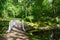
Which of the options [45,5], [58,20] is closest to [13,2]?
[45,5]

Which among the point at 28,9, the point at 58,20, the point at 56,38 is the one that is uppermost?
the point at 28,9

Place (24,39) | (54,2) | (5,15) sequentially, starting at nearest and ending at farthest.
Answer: (24,39), (54,2), (5,15)

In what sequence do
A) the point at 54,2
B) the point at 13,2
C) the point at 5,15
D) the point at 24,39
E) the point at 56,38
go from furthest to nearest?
the point at 13,2 < the point at 5,15 < the point at 54,2 < the point at 56,38 < the point at 24,39

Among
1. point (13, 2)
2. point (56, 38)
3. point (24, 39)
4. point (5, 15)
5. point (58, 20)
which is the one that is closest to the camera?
point (24, 39)

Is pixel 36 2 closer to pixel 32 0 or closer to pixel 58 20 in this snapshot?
pixel 32 0

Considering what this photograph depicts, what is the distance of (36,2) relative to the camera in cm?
2602

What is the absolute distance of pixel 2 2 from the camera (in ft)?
85.9

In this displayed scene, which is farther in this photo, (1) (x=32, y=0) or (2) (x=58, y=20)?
(1) (x=32, y=0)

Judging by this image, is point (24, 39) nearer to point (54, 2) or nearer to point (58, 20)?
point (58, 20)

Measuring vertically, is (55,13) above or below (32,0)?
below

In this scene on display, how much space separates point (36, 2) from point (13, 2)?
4175mm

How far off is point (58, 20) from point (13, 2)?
9316mm

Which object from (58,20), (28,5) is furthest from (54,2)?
(28,5)

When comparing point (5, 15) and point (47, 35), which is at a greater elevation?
point (5, 15)
